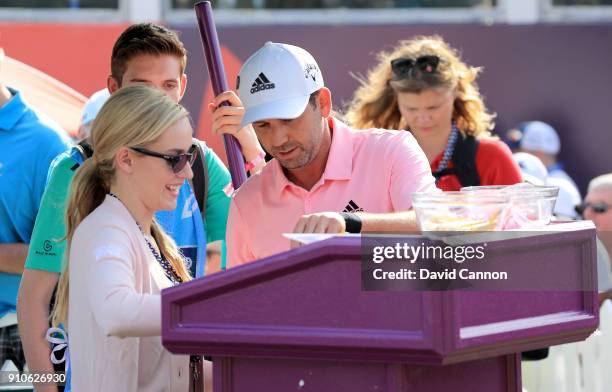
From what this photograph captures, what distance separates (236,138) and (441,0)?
17.2 feet

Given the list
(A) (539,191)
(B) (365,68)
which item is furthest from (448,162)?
(B) (365,68)

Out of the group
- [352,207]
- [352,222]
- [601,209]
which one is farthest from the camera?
[601,209]

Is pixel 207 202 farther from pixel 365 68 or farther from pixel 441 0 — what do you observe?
pixel 441 0

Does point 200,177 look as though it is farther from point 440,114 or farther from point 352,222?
point 440,114

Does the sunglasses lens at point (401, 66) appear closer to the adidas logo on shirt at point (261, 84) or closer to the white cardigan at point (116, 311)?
the adidas logo on shirt at point (261, 84)

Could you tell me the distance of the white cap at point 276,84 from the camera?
9.89 ft

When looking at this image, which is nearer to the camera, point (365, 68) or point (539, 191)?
A: point (539, 191)

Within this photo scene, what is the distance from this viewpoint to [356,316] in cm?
214

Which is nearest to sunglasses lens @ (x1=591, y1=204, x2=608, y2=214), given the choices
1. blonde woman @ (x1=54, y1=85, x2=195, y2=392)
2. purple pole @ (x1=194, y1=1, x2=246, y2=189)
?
purple pole @ (x1=194, y1=1, x2=246, y2=189)

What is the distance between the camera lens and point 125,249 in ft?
8.61

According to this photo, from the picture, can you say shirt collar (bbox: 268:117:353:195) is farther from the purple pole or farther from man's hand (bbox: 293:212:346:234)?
man's hand (bbox: 293:212:346:234)

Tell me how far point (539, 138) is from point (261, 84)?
15.5 ft

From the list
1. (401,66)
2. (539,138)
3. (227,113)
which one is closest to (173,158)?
(227,113)

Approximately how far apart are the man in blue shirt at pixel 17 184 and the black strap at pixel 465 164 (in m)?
1.50
